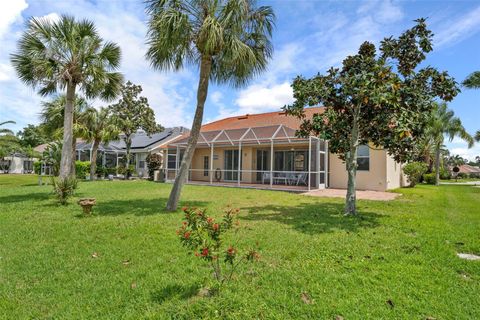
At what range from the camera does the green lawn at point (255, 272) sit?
299cm

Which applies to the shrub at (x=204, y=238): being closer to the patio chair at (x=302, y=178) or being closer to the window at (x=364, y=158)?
the patio chair at (x=302, y=178)

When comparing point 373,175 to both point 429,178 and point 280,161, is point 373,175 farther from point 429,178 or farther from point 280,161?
point 429,178

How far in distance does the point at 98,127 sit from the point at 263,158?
1282 centimetres

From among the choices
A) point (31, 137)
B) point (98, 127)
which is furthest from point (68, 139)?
point (31, 137)

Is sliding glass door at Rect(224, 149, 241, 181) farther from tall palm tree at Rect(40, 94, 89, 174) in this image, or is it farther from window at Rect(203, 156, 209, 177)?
tall palm tree at Rect(40, 94, 89, 174)

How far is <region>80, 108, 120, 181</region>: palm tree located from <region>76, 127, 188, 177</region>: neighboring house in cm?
524

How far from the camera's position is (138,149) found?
2831 centimetres

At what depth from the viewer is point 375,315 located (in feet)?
9.44

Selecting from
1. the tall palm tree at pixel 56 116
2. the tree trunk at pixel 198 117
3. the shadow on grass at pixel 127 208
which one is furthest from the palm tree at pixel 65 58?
the tall palm tree at pixel 56 116

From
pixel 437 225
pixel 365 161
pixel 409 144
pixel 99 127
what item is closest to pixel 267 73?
pixel 409 144

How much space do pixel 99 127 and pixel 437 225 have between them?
21969 millimetres

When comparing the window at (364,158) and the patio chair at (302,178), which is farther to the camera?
the patio chair at (302,178)

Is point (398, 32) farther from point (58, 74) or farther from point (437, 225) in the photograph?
point (58, 74)

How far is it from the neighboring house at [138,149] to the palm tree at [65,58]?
47.2 ft
